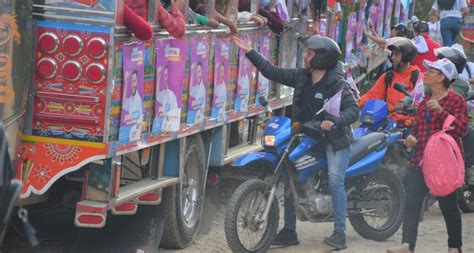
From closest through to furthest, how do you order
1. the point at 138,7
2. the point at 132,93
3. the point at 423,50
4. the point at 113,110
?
1. the point at 113,110
2. the point at 132,93
3. the point at 138,7
4. the point at 423,50

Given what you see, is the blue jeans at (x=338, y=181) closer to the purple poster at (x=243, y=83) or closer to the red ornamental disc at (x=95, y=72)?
the purple poster at (x=243, y=83)

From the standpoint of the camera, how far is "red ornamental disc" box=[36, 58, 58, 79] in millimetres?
6562

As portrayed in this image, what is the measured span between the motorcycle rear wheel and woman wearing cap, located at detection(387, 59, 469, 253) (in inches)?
36.7

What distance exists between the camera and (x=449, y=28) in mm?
17938

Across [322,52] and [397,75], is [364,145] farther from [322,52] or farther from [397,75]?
[397,75]

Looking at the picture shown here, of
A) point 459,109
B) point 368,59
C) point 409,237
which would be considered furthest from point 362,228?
point 368,59

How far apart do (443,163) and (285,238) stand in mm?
1556

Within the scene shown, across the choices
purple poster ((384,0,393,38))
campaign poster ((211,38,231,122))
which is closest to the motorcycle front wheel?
campaign poster ((211,38,231,122))

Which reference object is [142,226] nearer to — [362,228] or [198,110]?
[198,110]

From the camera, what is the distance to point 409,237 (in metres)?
7.86

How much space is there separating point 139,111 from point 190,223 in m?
1.61

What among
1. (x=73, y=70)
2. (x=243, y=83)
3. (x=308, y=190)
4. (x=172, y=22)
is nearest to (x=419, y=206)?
(x=308, y=190)

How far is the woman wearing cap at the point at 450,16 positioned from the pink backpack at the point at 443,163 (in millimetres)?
10651

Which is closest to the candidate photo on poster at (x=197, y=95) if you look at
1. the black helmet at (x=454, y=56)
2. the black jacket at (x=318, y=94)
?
the black jacket at (x=318, y=94)
